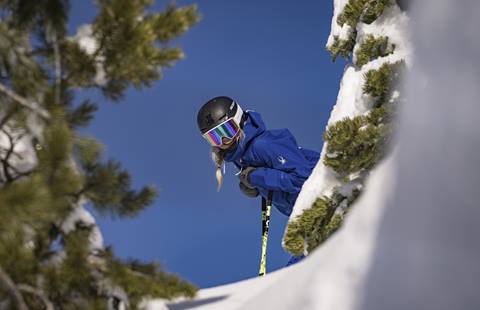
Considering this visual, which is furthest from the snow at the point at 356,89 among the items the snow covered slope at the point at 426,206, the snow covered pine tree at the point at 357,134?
the snow covered slope at the point at 426,206

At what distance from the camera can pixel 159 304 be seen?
3598mm

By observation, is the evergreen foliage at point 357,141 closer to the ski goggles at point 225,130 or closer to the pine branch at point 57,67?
the pine branch at point 57,67

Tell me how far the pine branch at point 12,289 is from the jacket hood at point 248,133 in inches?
206

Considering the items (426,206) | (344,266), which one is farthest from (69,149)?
(426,206)

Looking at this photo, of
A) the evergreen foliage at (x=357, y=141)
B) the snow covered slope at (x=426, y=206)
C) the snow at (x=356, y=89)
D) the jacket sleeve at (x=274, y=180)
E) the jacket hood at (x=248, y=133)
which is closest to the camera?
the snow covered slope at (x=426, y=206)

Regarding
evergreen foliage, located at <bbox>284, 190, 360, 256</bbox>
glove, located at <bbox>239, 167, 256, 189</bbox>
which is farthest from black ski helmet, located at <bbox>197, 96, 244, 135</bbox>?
evergreen foliage, located at <bbox>284, 190, 360, 256</bbox>

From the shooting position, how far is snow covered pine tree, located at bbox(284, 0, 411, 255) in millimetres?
4988

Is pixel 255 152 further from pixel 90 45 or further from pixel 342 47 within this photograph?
pixel 90 45

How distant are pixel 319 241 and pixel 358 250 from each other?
2910mm

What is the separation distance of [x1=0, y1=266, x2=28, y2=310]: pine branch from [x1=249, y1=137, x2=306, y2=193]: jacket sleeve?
4.72m

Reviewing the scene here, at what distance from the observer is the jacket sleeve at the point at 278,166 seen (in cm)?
727

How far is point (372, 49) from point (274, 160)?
216cm

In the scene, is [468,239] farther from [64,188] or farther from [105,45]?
[105,45]

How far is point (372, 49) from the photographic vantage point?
5805mm
